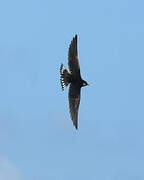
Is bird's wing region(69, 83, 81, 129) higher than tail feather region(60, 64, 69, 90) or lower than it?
lower

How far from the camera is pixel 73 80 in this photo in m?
33.8

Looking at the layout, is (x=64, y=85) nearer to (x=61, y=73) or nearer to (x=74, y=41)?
(x=61, y=73)

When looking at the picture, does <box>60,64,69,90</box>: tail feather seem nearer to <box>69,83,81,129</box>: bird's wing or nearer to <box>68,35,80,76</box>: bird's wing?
<box>68,35,80,76</box>: bird's wing

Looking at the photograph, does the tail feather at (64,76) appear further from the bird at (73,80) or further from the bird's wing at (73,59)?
the bird's wing at (73,59)

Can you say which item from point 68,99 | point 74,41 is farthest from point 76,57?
point 68,99

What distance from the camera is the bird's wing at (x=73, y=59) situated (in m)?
32.4

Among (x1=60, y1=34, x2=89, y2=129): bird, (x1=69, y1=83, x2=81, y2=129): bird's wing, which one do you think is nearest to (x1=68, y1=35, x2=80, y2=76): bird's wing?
(x1=60, y1=34, x2=89, y2=129): bird

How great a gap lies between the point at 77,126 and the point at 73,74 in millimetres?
3642

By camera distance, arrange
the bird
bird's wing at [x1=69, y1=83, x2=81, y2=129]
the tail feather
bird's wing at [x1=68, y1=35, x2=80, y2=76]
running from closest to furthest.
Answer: bird's wing at [x1=68, y1=35, x2=80, y2=76], the bird, the tail feather, bird's wing at [x1=69, y1=83, x2=81, y2=129]

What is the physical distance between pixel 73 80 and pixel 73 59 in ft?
5.43

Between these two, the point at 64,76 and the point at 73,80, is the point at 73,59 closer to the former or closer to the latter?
the point at 64,76

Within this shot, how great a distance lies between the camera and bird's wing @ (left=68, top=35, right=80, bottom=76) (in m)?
32.4

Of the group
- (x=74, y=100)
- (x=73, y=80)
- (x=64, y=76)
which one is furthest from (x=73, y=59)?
(x=74, y=100)

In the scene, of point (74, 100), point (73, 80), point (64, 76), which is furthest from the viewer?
point (74, 100)
